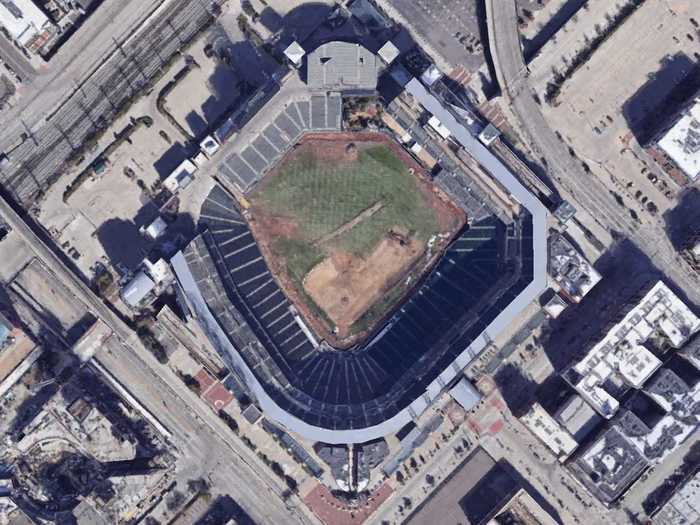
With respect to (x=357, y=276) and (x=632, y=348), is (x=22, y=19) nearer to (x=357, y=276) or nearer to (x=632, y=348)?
(x=357, y=276)

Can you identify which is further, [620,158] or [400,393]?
[620,158]

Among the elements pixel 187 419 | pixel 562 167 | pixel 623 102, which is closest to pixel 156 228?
pixel 187 419

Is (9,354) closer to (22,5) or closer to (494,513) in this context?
(22,5)

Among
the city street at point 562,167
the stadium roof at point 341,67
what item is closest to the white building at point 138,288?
the stadium roof at point 341,67

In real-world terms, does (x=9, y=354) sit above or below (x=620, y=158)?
below

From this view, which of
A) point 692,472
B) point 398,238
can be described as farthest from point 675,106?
point 692,472

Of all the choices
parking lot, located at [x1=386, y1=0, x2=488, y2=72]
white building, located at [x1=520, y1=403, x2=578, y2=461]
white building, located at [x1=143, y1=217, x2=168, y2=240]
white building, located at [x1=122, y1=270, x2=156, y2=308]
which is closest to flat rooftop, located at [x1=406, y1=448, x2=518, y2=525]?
white building, located at [x1=520, y1=403, x2=578, y2=461]

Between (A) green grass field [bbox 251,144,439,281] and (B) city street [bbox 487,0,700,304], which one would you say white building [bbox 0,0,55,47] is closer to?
(A) green grass field [bbox 251,144,439,281]
